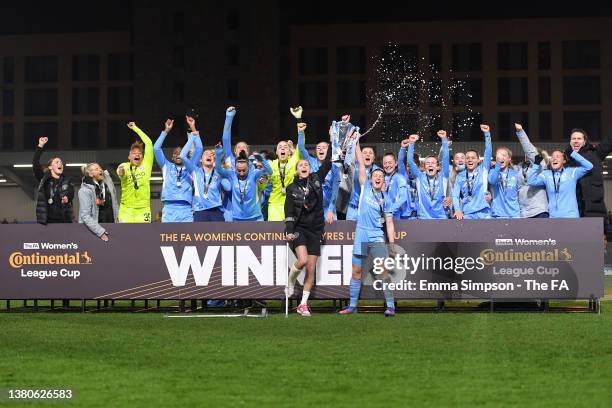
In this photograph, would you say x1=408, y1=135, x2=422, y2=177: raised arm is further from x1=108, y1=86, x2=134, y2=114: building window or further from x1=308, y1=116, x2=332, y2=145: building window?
x1=108, y1=86, x2=134, y2=114: building window

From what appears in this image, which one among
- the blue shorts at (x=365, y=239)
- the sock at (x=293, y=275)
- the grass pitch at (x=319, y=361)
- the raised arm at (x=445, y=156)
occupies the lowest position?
the grass pitch at (x=319, y=361)

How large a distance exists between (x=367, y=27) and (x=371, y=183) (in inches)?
3315

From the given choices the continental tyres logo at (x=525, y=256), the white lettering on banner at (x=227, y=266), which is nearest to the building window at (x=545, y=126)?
the continental tyres logo at (x=525, y=256)

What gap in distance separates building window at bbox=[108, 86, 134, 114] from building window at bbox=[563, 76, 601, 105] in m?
43.8

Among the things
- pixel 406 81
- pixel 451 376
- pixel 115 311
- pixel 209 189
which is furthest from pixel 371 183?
pixel 406 81

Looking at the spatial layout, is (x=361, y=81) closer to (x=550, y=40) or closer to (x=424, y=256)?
(x=550, y=40)

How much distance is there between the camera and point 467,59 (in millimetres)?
97125

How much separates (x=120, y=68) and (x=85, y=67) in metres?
3.76

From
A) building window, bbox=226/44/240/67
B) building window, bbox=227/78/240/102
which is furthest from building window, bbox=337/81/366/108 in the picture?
building window, bbox=226/44/240/67

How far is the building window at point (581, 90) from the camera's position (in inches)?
3868

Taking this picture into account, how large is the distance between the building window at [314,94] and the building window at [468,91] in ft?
41.2

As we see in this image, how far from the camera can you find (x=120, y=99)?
107 metres

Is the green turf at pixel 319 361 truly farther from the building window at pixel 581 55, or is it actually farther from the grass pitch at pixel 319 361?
the building window at pixel 581 55

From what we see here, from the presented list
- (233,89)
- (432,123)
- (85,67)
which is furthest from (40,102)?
(432,123)
